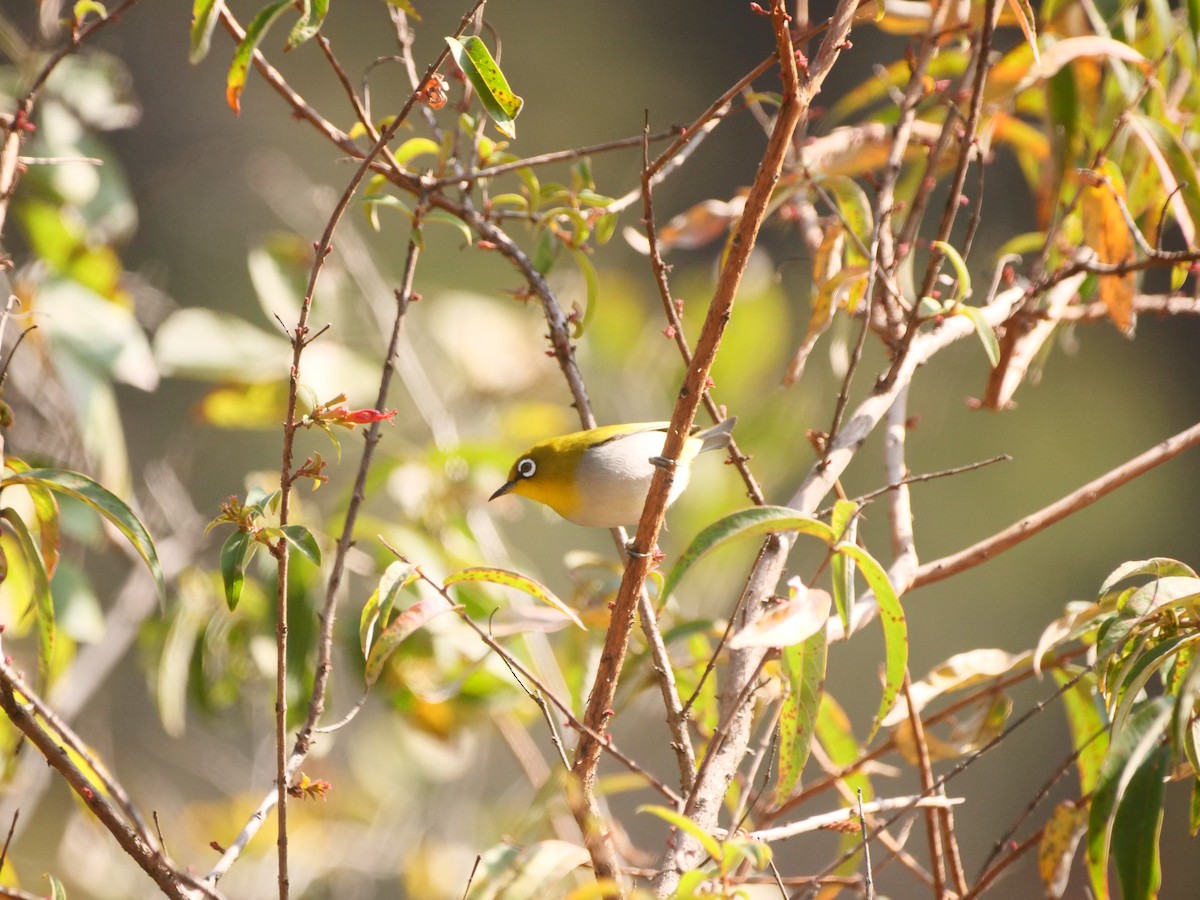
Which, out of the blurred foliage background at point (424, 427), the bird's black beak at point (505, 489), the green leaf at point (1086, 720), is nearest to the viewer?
the green leaf at point (1086, 720)

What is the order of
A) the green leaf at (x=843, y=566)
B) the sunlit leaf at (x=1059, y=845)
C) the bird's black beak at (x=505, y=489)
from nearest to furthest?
the green leaf at (x=843, y=566)
the sunlit leaf at (x=1059, y=845)
the bird's black beak at (x=505, y=489)

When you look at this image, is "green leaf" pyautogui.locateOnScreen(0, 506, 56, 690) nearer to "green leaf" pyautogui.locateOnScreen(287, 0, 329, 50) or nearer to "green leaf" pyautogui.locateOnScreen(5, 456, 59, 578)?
"green leaf" pyautogui.locateOnScreen(5, 456, 59, 578)

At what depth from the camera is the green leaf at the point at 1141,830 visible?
1063 mm

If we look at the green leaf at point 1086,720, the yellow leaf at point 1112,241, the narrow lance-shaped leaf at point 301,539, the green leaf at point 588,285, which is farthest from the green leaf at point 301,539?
the yellow leaf at point 1112,241

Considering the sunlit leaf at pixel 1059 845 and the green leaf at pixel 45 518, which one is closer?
the green leaf at pixel 45 518

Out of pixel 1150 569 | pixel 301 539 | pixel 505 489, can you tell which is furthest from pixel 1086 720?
pixel 505 489

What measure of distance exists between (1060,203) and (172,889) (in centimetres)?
173

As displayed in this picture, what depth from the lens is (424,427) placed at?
326 cm

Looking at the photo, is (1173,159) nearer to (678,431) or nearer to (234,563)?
(678,431)

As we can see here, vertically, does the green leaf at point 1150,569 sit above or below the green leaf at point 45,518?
below

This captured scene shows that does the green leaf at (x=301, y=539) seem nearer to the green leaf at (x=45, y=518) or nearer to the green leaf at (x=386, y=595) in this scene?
the green leaf at (x=386, y=595)

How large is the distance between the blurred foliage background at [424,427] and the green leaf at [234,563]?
39cm

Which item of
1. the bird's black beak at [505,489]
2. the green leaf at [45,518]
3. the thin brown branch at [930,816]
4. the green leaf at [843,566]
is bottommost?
the thin brown branch at [930,816]

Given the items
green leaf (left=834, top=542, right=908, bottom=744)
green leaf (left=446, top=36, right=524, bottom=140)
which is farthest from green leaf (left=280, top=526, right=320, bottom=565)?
green leaf (left=834, top=542, right=908, bottom=744)
